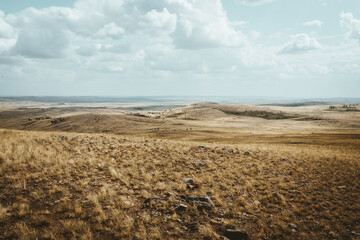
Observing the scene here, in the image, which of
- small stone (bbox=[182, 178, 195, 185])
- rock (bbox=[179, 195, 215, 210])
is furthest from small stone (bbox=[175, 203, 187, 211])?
small stone (bbox=[182, 178, 195, 185])

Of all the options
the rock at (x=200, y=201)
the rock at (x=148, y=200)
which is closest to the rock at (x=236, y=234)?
the rock at (x=200, y=201)

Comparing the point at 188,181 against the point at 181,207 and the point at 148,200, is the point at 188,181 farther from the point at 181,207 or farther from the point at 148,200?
the point at 148,200

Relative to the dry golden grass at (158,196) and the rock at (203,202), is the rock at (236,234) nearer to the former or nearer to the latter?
the dry golden grass at (158,196)

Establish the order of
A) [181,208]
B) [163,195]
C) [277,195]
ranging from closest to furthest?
[181,208], [163,195], [277,195]

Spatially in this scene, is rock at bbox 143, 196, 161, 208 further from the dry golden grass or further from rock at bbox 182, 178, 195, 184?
rock at bbox 182, 178, 195, 184

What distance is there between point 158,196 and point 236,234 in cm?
380

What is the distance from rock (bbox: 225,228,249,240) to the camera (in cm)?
705

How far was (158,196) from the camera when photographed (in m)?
9.34

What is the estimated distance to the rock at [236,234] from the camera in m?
7.05

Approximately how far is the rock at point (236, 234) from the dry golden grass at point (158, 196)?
28 centimetres

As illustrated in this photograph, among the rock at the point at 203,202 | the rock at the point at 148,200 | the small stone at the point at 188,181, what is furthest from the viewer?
the small stone at the point at 188,181

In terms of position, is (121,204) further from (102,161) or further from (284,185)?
(284,185)

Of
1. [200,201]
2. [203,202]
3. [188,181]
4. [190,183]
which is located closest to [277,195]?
[203,202]

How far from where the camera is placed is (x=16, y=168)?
33.9 feet
